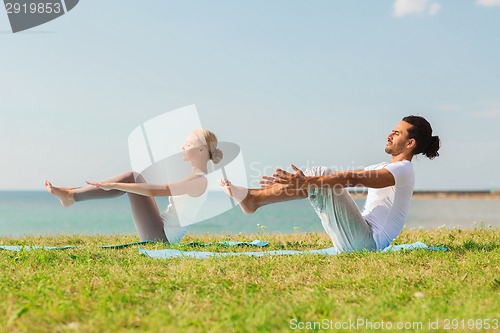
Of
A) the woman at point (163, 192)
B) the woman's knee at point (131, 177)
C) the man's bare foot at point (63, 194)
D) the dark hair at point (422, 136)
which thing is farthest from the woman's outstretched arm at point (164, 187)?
the dark hair at point (422, 136)

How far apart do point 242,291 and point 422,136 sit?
2835 mm

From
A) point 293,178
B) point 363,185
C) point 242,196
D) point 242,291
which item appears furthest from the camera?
point 242,196

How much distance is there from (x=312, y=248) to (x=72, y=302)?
12.8ft

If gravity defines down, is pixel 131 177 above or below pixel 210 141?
below

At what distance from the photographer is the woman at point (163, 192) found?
6.57m

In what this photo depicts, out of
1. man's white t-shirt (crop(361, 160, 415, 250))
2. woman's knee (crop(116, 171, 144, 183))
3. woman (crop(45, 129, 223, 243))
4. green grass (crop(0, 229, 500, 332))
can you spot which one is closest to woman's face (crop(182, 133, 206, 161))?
woman (crop(45, 129, 223, 243))

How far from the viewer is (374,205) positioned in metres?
5.79

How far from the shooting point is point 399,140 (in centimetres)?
581

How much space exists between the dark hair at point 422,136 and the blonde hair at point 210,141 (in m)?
2.24

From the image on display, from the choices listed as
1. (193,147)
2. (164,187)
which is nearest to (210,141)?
(193,147)

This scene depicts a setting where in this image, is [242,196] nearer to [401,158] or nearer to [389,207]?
[389,207]

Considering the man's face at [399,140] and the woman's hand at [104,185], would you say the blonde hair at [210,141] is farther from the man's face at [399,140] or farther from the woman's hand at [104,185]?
the man's face at [399,140]

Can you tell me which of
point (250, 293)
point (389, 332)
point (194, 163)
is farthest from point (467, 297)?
point (194, 163)

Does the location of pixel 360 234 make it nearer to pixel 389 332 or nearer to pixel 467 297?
pixel 467 297
